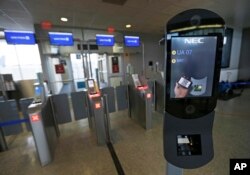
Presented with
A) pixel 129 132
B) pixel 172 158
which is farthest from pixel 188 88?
pixel 129 132

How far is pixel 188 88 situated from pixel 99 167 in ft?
5.65

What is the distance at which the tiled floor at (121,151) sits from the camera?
5.88 feet

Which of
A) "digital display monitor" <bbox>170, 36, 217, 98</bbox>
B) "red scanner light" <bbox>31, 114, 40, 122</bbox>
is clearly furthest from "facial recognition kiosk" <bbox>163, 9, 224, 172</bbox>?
"red scanner light" <bbox>31, 114, 40, 122</bbox>

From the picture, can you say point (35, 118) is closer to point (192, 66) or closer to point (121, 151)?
point (121, 151)

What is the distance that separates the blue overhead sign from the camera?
326 cm

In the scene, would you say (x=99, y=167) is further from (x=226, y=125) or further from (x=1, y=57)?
(x=1, y=57)

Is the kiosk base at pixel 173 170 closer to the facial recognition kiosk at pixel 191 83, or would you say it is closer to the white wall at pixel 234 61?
the facial recognition kiosk at pixel 191 83

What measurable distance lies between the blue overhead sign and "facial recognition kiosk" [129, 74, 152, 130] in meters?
2.91

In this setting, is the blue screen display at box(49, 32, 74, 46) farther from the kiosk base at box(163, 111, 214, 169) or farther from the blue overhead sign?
the kiosk base at box(163, 111, 214, 169)

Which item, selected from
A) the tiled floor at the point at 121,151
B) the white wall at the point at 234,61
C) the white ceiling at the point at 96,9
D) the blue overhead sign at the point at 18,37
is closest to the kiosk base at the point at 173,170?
the tiled floor at the point at 121,151

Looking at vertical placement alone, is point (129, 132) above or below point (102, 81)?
below

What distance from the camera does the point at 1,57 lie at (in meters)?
5.19

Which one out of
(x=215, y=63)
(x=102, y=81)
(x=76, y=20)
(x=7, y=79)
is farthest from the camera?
(x=102, y=81)

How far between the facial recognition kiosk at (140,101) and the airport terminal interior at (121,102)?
0.07ft
